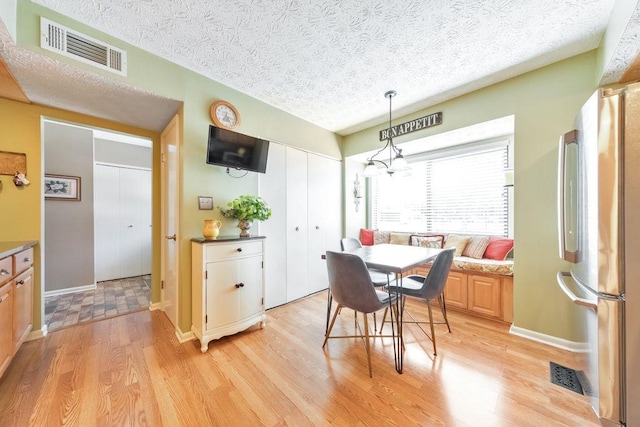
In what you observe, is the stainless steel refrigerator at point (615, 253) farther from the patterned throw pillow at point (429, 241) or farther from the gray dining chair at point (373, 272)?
the patterned throw pillow at point (429, 241)

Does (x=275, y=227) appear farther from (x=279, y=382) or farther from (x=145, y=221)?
(x=145, y=221)

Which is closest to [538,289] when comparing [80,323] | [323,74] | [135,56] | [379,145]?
[379,145]

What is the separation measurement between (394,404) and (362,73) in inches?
108

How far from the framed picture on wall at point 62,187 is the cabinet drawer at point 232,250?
3.23 metres

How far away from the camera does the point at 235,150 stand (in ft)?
7.64

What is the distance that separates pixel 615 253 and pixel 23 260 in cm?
381

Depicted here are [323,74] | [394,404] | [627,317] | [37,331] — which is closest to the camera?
[627,317]

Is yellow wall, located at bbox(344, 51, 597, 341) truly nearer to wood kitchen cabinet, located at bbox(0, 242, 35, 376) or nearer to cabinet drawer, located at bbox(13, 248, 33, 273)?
wood kitchen cabinet, located at bbox(0, 242, 35, 376)

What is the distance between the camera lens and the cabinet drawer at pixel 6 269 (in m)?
1.43

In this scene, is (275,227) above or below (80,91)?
below

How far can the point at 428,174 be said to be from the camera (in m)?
3.74

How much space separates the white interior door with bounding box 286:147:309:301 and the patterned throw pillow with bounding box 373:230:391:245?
4.64 feet

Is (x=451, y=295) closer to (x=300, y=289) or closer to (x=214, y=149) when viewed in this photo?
(x=300, y=289)

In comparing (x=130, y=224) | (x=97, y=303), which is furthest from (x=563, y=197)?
(x=130, y=224)
